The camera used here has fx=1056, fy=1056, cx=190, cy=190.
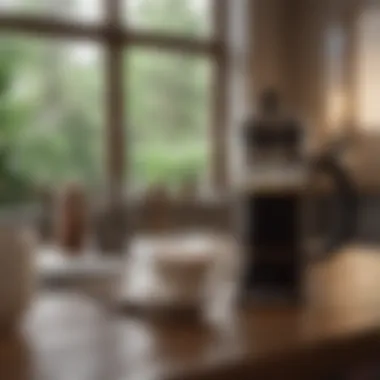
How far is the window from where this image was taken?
9.93 ft

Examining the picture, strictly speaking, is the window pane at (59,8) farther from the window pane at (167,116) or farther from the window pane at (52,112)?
the window pane at (167,116)

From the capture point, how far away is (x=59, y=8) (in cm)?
312

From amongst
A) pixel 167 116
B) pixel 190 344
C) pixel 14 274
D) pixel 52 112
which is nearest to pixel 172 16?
pixel 167 116

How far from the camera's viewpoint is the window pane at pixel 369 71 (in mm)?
3596

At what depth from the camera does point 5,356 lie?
124 centimetres

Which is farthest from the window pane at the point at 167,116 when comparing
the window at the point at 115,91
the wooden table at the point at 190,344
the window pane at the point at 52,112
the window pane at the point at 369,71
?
the wooden table at the point at 190,344

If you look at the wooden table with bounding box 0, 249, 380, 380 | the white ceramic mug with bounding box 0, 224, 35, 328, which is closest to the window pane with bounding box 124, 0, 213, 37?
the wooden table with bounding box 0, 249, 380, 380

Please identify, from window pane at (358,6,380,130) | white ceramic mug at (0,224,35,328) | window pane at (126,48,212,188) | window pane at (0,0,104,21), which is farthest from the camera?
window pane at (358,6,380,130)

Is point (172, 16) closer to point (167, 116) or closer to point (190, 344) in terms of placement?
point (167, 116)

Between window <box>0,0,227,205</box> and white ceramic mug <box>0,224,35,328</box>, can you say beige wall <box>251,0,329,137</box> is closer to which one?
window <box>0,0,227,205</box>

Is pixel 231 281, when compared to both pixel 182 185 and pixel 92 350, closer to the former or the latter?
pixel 92 350

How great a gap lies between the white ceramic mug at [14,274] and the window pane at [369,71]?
7.84 feet

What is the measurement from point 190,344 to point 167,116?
2.23m

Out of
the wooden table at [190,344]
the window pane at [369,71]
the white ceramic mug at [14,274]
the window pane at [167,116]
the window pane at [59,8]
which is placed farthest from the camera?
the window pane at [369,71]
